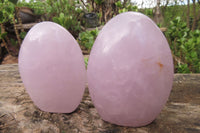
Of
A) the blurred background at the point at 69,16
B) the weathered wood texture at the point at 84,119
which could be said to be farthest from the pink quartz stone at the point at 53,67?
the blurred background at the point at 69,16

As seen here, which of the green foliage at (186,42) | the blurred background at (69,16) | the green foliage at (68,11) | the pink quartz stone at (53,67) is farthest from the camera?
the green foliage at (68,11)

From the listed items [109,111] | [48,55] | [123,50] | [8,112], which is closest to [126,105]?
[109,111]

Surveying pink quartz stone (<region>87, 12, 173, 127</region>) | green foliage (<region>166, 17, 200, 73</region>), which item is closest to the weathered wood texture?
pink quartz stone (<region>87, 12, 173, 127</region>)

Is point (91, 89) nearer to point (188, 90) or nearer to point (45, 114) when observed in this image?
point (45, 114)

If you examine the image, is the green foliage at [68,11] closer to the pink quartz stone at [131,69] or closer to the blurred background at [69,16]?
the blurred background at [69,16]

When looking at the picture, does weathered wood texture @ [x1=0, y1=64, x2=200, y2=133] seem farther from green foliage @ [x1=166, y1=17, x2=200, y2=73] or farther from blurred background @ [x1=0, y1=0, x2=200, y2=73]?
blurred background @ [x1=0, y1=0, x2=200, y2=73]
